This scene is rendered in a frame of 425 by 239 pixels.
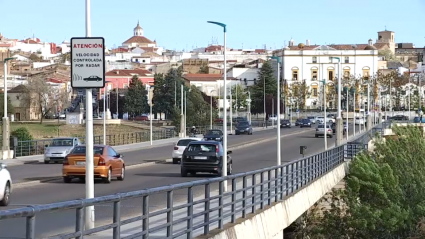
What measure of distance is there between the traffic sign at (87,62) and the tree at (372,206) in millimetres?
22349

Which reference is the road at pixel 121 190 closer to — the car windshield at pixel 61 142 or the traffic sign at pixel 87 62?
the traffic sign at pixel 87 62

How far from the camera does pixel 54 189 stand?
3052 cm

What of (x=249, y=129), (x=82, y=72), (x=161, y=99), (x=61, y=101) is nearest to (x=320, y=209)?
(x=82, y=72)

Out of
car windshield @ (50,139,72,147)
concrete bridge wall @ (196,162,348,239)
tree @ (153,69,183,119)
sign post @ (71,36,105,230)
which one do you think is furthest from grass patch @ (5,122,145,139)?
sign post @ (71,36,105,230)

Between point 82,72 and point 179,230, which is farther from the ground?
point 82,72

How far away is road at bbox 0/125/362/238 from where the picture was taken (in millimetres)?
9437

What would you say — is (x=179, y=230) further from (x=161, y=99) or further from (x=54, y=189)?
(x=161, y=99)

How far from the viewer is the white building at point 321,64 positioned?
189 metres

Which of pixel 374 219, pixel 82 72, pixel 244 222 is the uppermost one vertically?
pixel 82 72

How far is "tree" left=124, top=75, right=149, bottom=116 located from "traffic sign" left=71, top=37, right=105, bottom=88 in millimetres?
135972

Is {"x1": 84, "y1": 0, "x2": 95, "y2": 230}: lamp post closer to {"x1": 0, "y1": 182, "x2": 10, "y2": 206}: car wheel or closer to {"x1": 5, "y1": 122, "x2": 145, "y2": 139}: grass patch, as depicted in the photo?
{"x1": 0, "y1": 182, "x2": 10, "y2": 206}: car wheel

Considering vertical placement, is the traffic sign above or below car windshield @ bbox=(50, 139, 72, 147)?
above

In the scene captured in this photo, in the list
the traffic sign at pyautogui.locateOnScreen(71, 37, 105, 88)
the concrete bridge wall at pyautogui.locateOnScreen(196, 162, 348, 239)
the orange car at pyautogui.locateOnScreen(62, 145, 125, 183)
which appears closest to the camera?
the traffic sign at pyautogui.locateOnScreen(71, 37, 105, 88)

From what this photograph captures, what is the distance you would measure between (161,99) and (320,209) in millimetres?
96153
